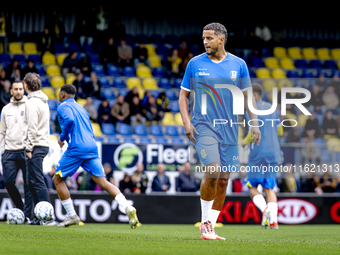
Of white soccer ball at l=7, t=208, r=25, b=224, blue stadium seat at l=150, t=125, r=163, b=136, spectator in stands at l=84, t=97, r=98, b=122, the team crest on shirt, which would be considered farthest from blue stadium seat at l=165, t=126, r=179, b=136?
the team crest on shirt

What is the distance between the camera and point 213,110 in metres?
5.59

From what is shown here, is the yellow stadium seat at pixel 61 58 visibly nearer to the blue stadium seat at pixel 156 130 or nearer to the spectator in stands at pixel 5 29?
the spectator in stands at pixel 5 29

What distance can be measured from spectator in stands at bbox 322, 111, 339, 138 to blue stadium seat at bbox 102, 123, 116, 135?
19.0 feet

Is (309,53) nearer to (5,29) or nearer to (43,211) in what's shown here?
(5,29)

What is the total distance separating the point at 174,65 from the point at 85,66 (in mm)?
2995

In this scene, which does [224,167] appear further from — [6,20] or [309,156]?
[6,20]

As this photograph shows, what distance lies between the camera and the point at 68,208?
7.41 meters

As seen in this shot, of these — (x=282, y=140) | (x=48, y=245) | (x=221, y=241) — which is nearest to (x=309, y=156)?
(x=282, y=140)

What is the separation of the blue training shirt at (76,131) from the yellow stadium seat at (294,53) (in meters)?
13.9

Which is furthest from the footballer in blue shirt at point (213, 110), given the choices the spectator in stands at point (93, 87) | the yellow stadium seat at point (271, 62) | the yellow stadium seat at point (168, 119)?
the yellow stadium seat at point (271, 62)

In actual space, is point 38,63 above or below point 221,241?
above

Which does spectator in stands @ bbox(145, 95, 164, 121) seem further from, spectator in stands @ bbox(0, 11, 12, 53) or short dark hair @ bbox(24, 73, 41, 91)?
short dark hair @ bbox(24, 73, 41, 91)

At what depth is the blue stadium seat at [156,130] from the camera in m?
15.2

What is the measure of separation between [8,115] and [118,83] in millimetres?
9076
